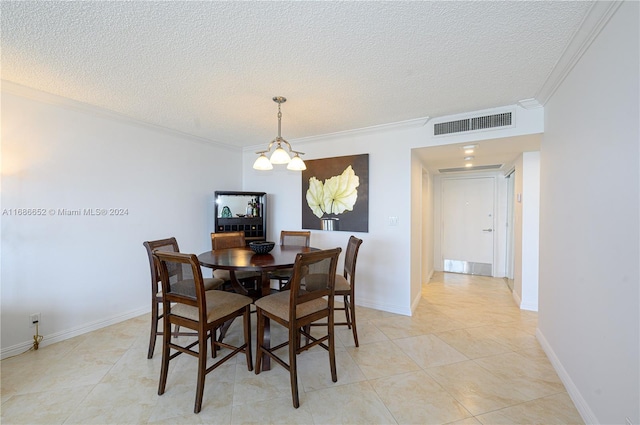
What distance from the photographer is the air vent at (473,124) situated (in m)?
2.69

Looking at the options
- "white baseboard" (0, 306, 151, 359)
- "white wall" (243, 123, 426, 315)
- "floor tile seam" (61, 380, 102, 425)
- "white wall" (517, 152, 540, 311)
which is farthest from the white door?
"floor tile seam" (61, 380, 102, 425)

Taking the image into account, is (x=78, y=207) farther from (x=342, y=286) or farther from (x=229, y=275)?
(x=342, y=286)

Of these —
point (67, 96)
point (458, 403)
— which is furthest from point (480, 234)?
point (67, 96)

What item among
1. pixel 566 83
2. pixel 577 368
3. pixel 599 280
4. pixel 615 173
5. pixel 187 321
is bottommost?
pixel 577 368

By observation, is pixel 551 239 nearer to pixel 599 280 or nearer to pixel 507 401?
pixel 599 280

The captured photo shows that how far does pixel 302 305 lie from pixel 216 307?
1.97 feet

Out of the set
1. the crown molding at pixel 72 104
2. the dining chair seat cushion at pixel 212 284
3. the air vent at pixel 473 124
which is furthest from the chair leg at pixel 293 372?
the crown molding at pixel 72 104

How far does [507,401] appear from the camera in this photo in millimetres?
1752

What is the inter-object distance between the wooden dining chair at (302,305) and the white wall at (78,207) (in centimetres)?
202

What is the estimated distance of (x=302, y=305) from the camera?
1918 millimetres

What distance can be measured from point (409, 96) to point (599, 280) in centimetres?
189

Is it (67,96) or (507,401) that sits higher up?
(67,96)

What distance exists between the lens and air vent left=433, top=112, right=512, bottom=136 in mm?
2686

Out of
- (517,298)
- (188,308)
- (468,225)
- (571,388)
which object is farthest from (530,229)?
(188,308)
